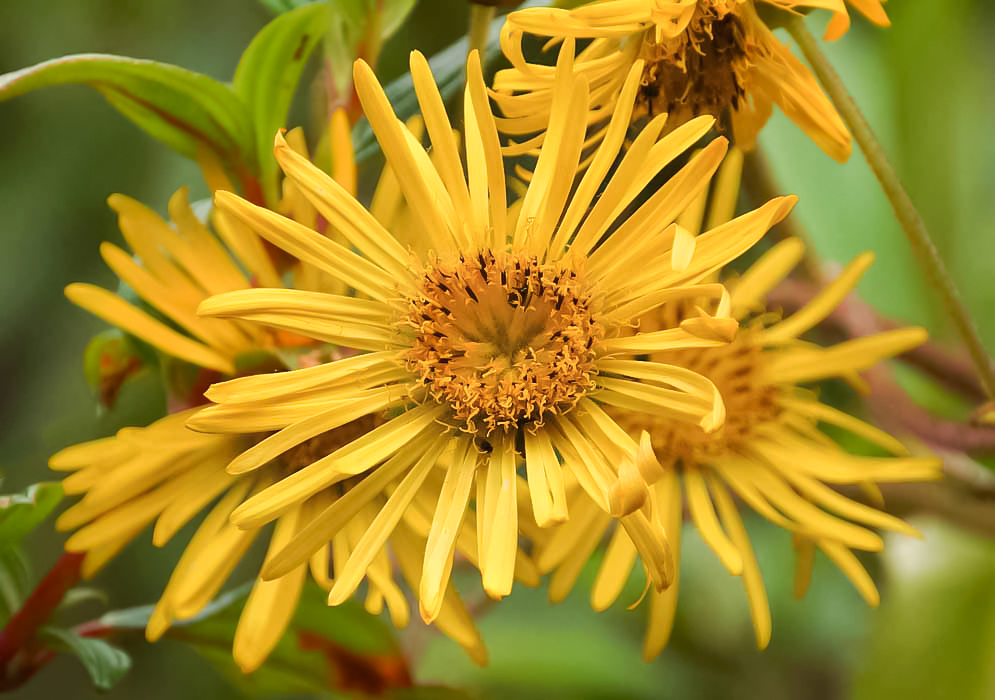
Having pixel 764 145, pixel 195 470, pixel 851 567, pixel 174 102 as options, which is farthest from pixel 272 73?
pixel 764 145

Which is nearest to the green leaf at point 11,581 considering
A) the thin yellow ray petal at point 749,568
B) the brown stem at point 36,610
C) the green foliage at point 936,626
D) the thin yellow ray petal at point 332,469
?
the brown stem at point 36,610

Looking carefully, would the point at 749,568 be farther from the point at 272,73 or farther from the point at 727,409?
the point at 272,73

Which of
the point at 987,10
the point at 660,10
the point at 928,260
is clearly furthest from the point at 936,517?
the point at 987,10

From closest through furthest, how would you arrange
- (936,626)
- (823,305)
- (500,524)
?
(500,524) → (823,305) → (936,626)

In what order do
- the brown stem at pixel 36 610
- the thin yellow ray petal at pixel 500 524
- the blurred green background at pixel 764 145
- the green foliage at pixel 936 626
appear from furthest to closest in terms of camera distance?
1. the blurred green background at pixel 764 145
2. the green foliage at pixel 936 626
3. the brown stem at pixel 36 610
4. the thin yellow ray petal at pixel 500 524

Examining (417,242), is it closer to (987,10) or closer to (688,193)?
(688,193)

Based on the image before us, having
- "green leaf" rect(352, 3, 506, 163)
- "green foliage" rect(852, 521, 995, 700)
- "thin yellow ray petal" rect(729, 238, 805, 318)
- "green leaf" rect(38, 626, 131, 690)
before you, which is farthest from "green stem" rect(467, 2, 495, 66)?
"green foliage" rect(852, 521, 995, 700)

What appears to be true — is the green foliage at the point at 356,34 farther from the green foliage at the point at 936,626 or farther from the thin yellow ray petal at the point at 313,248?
the green foliage at the point at 936,626
